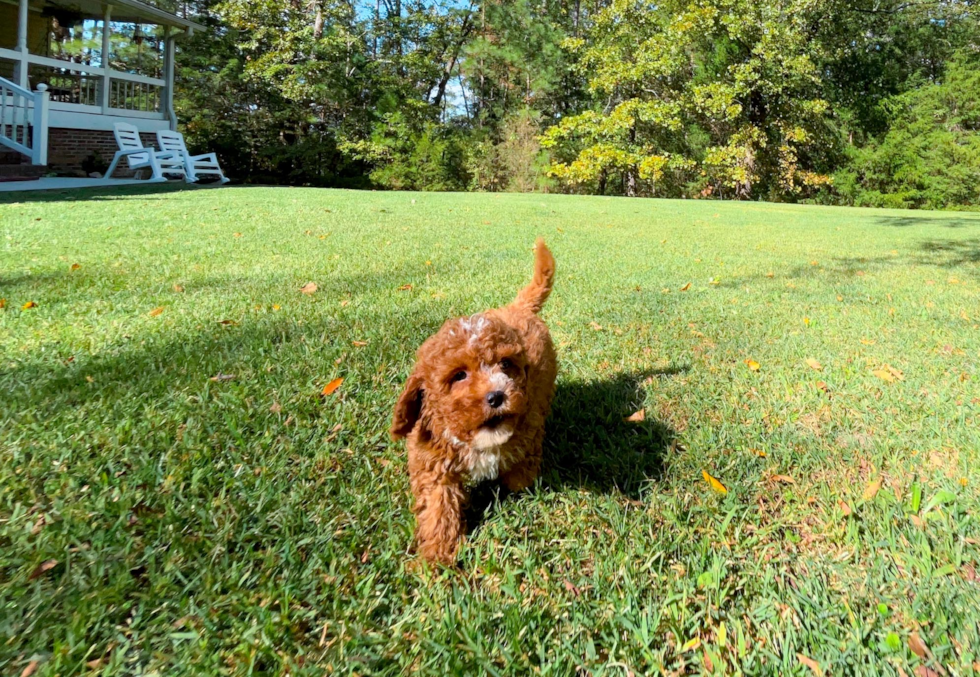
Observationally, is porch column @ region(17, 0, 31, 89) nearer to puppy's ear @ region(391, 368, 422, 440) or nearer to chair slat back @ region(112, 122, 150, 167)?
chair slat back @ region(112, 122, 150, 167)

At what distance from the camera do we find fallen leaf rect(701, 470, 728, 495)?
228 centimetres

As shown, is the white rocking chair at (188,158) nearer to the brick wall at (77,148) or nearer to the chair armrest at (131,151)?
the chair armrest at (131,151)

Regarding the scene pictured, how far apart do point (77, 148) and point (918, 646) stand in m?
21.6

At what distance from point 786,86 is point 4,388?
102 feet

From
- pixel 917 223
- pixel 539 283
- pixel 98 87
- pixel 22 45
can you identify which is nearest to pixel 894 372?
pixel 539 283

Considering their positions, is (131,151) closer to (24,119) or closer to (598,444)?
(24,119)

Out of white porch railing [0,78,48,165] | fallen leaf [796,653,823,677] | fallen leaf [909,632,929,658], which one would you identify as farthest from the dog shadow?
white porch railing [0,78,48,165]

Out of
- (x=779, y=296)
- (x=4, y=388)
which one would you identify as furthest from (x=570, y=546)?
(x=779, y=296)

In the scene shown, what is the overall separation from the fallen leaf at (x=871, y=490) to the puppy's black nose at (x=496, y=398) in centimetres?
153

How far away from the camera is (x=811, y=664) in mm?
1518

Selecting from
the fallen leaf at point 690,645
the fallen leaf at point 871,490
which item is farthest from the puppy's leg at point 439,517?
the fallen leaf at point 871,490

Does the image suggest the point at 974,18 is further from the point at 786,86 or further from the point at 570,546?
the point at 570,546

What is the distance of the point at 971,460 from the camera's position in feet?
8.13

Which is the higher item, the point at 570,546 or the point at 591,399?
the point at 591,399
